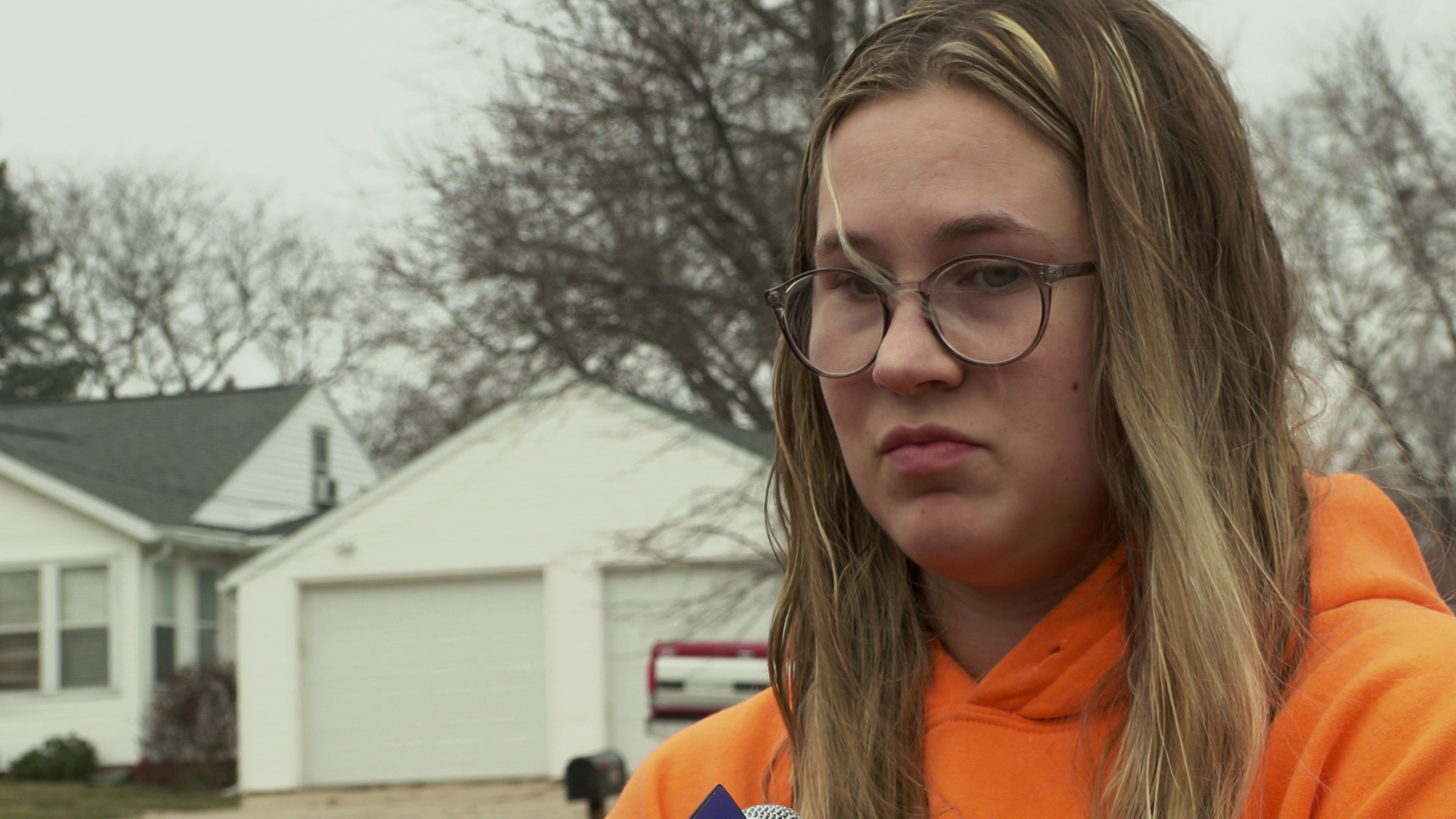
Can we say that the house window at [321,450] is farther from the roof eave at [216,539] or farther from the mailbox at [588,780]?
the mailbox at [588,780]

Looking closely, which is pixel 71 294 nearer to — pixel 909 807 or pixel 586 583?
pixel 586 583

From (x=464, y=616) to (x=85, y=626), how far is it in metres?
6.25

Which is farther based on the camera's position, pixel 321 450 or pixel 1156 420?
pixel 321 450

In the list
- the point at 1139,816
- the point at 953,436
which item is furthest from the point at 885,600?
the point at 1139,816

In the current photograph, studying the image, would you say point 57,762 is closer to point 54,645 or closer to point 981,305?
point 54,645

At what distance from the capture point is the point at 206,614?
74.6 ft

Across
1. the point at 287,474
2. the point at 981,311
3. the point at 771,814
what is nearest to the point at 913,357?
the point at 981,311

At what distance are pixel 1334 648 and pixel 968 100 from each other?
0.64 metres

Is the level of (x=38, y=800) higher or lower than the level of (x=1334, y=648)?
lower

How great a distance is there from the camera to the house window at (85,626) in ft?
68.0

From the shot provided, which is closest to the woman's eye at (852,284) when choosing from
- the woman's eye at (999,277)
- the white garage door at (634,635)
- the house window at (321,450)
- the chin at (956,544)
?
the woman's eye at (999,277)

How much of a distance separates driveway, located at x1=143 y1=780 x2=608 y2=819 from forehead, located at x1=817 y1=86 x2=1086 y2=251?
1327cm

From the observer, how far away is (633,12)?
26.7ft

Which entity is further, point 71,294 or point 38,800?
point 71,294
